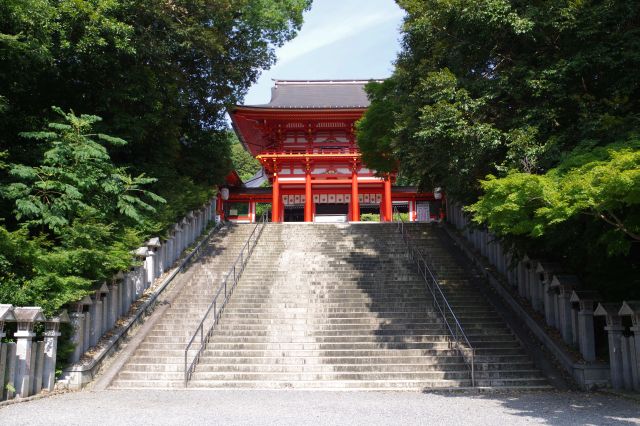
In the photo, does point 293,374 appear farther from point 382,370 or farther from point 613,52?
point 613,52

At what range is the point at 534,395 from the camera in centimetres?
712

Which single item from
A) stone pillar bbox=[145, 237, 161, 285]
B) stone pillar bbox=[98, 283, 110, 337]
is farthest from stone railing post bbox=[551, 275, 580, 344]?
stone pillar bbox=[145, 237, 161, 285]

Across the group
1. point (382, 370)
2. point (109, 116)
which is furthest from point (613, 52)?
point (109, 116)

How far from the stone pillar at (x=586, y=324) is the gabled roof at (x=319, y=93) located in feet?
53.4

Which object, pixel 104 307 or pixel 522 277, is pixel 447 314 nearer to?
pixel 522 277

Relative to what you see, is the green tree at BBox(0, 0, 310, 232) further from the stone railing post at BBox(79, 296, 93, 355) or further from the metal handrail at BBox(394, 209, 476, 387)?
the metal handrail at BBox(394, 209, 476, 387)

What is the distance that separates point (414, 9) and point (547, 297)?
232 inches

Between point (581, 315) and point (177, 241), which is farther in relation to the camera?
point (177, 241)

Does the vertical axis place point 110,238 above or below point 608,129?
below

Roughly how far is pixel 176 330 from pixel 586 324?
7.00m

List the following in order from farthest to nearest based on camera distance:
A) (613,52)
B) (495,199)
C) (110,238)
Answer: (110,238) < (613,52) < (495,199)

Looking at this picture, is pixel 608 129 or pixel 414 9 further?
pixel 414 9

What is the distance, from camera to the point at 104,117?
36.5 feet

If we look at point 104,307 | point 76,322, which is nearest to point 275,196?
point 104,307
